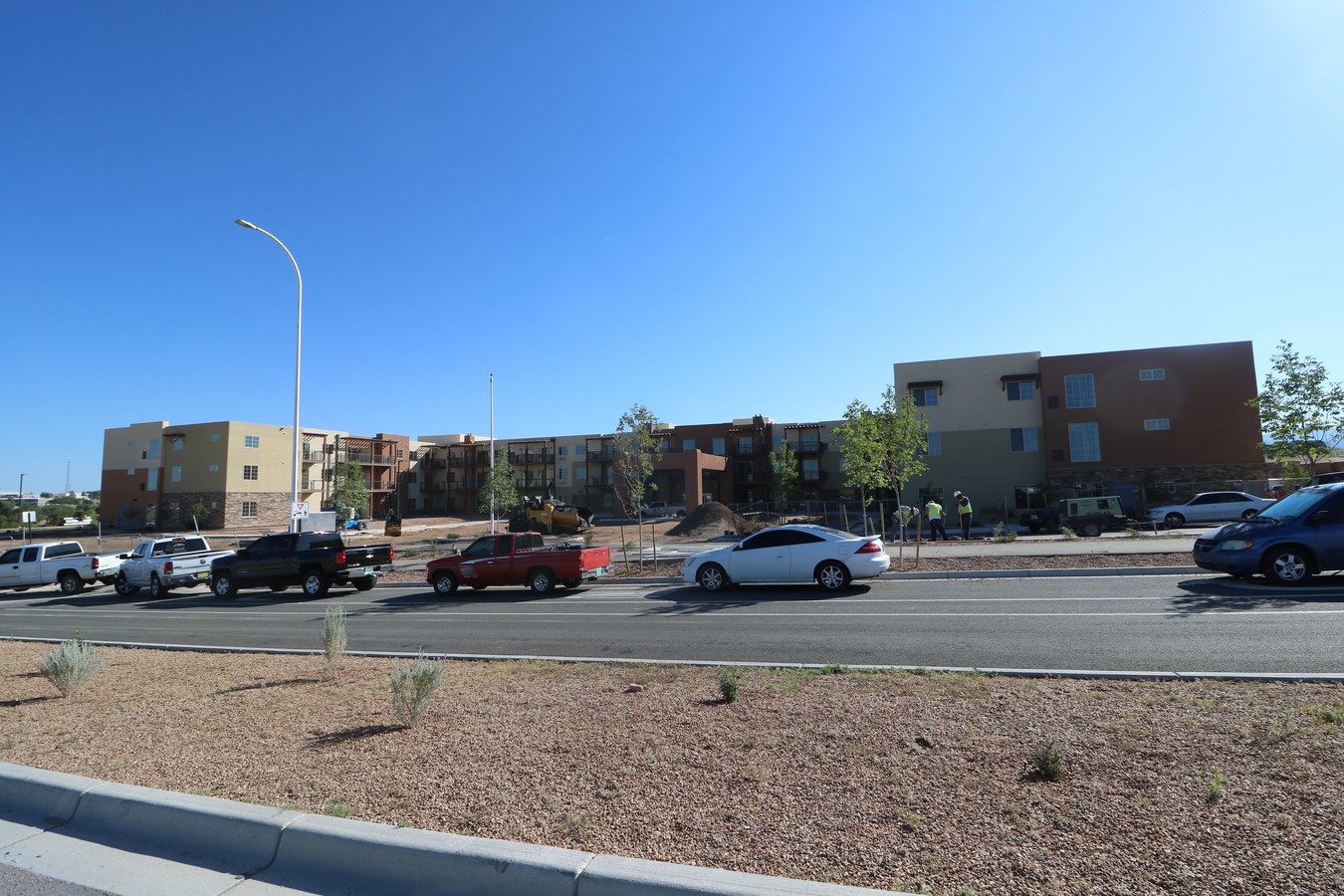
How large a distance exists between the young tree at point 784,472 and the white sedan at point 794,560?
47.2 m

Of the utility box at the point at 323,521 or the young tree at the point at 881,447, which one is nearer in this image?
the young tree at the point at 881,447

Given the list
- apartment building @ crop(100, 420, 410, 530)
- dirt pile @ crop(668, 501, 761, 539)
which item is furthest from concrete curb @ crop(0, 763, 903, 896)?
apartment building @ crop(100, 420, 410, 530)

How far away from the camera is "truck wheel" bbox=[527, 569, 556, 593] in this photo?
18.8m

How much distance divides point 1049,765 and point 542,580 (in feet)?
51.2

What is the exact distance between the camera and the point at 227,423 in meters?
65.4

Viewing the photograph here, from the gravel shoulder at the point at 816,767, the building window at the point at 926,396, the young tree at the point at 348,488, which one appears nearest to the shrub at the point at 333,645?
the gravel shoulder at the point at 816,767

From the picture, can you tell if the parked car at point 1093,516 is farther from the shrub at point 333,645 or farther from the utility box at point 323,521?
the utility box at point 323,521

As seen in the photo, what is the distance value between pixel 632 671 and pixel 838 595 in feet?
25.3

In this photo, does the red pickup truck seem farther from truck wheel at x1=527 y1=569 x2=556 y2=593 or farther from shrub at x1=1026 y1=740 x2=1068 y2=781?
shrub at x1=1026 y1=740 x2=1068 y2=781

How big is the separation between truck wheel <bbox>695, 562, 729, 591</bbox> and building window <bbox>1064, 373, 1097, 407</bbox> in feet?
116

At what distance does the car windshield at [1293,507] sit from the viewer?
12538mm

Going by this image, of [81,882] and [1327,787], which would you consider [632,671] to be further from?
[1327,787]

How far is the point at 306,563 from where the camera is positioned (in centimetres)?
2106

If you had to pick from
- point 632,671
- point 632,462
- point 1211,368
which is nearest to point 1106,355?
point 1211,368
